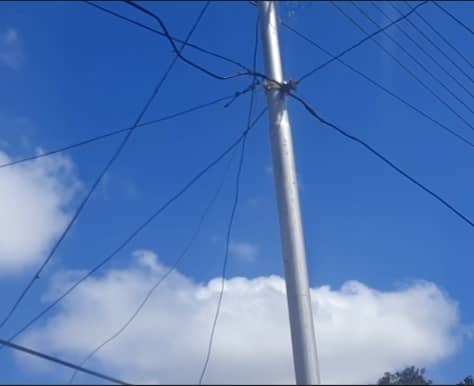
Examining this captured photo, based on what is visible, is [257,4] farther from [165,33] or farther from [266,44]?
[165,33]

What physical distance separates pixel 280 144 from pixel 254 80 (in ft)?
3.71

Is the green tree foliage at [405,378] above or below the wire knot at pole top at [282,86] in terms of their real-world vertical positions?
below

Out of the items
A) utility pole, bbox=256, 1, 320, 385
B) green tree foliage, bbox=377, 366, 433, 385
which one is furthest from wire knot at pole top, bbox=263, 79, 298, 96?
green tree foliage, bbox=377, 366, 433, 385

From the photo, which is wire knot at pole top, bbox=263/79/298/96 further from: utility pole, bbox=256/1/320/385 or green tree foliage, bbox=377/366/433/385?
green tree foliage, bbox=377/366/433/385

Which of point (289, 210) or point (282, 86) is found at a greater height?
point (282, 86)

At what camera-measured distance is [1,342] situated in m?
5.84

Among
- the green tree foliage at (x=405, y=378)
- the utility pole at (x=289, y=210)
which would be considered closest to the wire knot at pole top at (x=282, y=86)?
the utility pole at (x=289, y=210)

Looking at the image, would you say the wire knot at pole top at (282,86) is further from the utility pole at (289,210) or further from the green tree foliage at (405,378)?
the green tree foliage at (405,378)

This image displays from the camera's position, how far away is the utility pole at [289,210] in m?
6.45

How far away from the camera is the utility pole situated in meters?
6.45

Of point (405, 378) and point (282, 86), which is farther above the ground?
point (282, 86)

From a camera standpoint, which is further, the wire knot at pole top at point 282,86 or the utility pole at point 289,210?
the wire knot at pole top at point 282,86

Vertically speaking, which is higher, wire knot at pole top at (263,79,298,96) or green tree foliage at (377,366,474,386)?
wire knot at pole top at (263,79,298,96)

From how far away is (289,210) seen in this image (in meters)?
6.97
